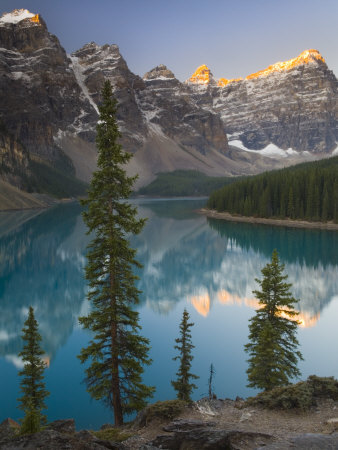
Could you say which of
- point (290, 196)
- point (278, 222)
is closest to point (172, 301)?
point (278, 222)

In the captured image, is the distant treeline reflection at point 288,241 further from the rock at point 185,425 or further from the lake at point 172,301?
the rock at point 185,425

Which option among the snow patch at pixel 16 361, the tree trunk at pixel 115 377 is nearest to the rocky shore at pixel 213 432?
the tree trunk at pixel 115 377

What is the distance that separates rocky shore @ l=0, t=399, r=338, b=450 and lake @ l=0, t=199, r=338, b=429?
279 inches

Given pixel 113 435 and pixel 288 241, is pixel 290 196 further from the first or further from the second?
pixel 113 435

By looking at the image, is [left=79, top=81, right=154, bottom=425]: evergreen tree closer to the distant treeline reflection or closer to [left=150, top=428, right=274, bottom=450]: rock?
[left=150, top=428, right=274, bottom=450]: rock

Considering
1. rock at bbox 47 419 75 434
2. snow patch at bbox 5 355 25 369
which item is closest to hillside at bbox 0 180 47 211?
snow patch at bbox 5 355 25 369

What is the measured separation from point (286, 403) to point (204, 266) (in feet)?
129

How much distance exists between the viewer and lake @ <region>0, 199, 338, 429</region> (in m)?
19.3

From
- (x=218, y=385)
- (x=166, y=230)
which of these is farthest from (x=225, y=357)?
(x=166, y=230)

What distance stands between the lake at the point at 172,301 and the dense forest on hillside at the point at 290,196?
11.3m

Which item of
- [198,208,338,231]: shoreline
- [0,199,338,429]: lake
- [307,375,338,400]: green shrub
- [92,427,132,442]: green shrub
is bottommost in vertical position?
[0,199,338,429]: lake

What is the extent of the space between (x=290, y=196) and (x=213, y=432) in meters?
84.5

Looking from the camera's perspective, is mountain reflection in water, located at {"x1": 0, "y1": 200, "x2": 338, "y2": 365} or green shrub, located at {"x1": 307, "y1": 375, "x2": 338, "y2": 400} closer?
green shrub, located at {"x1": 307, "y1": 375, "x2": 338, "y2": 400}

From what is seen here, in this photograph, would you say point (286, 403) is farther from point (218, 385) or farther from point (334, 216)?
point (334, 216)
